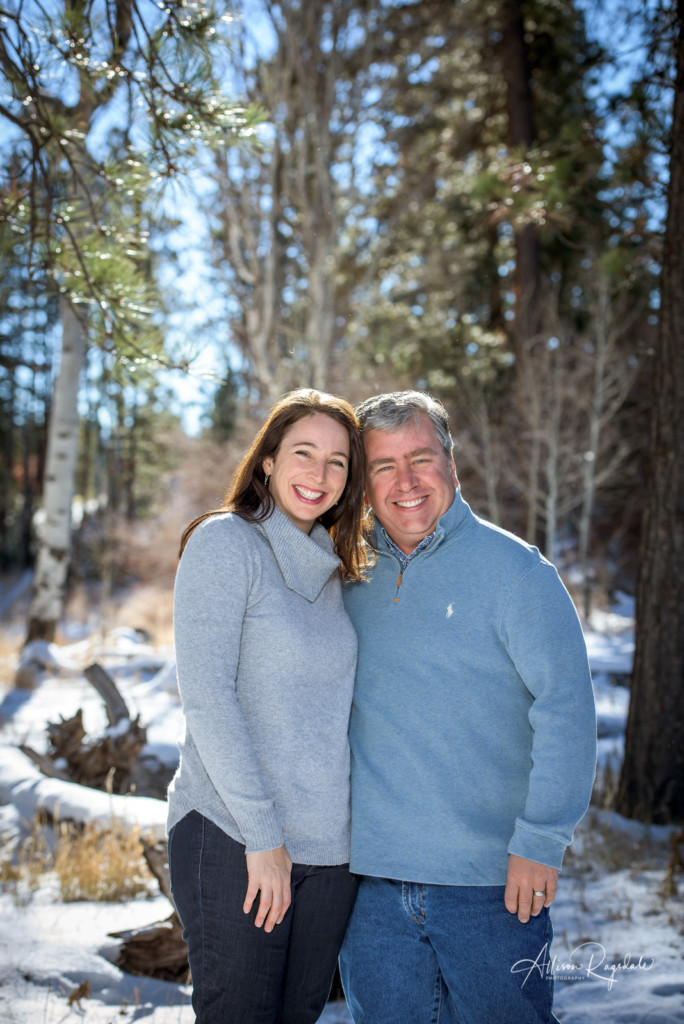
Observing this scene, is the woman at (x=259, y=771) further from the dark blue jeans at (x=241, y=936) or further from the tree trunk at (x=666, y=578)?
the tree trunk at (x=666, y=578)

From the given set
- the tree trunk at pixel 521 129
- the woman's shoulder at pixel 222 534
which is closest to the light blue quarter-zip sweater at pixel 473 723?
the woman's shoulder at pixel 222 534

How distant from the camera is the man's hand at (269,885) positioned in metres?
1.74

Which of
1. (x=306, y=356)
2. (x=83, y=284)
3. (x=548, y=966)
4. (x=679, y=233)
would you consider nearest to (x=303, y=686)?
(x=548, y=966)

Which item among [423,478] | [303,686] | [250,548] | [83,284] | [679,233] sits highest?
[679,233]

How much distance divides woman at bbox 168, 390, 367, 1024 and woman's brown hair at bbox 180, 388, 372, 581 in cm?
8

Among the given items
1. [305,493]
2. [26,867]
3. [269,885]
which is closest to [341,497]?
[305,493]

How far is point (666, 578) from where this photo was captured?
4.36 metres

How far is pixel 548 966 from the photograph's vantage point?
1.93 meters

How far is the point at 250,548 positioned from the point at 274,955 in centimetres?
97

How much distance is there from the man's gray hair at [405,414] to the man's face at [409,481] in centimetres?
2

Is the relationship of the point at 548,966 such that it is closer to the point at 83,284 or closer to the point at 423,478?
the point at 423,478

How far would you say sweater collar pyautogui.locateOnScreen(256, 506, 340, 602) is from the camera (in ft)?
6.60

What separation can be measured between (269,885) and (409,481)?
1132 millimetres

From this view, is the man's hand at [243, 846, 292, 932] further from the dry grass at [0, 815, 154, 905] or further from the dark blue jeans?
the dry grass at [0, 815, 154, 905]
